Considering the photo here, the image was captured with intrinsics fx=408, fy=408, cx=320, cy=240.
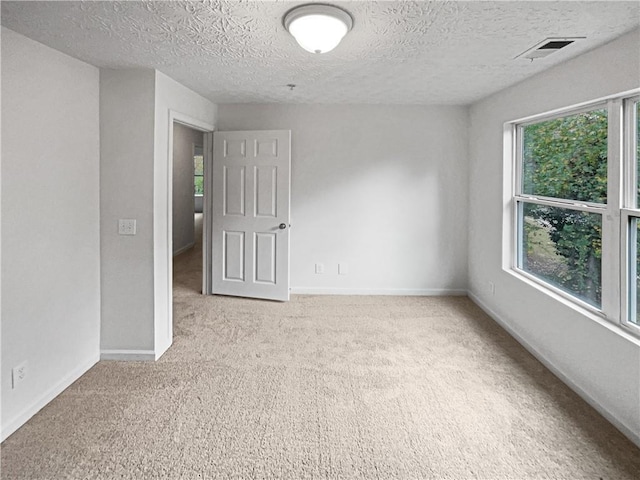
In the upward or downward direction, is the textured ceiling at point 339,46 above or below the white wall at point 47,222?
above

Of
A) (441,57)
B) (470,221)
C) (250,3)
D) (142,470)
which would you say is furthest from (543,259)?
(142,470)

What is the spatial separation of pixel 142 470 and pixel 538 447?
197cm

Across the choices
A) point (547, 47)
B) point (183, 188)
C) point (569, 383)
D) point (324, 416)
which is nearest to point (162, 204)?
point (324, 416)

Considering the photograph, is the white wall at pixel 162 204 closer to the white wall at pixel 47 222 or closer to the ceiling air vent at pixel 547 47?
the white wall at pixel 47 222

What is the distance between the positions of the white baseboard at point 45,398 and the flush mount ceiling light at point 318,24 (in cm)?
259

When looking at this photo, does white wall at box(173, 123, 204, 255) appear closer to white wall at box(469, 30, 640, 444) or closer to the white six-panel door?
the white six-panel door

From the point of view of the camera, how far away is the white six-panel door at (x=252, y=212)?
462cm

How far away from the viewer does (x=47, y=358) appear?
8.35ft

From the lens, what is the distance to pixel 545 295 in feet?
10.3

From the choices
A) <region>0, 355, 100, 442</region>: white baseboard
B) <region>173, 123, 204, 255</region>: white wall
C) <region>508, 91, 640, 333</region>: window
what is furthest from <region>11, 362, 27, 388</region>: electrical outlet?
<region>173, 123, 204, 255</region>: white wall

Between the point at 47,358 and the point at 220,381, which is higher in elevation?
the point at 47,358

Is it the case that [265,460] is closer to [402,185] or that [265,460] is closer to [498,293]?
[498,293]

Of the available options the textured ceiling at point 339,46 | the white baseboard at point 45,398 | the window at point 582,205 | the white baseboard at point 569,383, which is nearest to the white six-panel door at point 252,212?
the textured ceiling at point 339,46

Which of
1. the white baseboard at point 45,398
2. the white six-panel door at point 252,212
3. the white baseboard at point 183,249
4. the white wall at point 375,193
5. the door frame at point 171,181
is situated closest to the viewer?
the white baseboard at point 45,398
